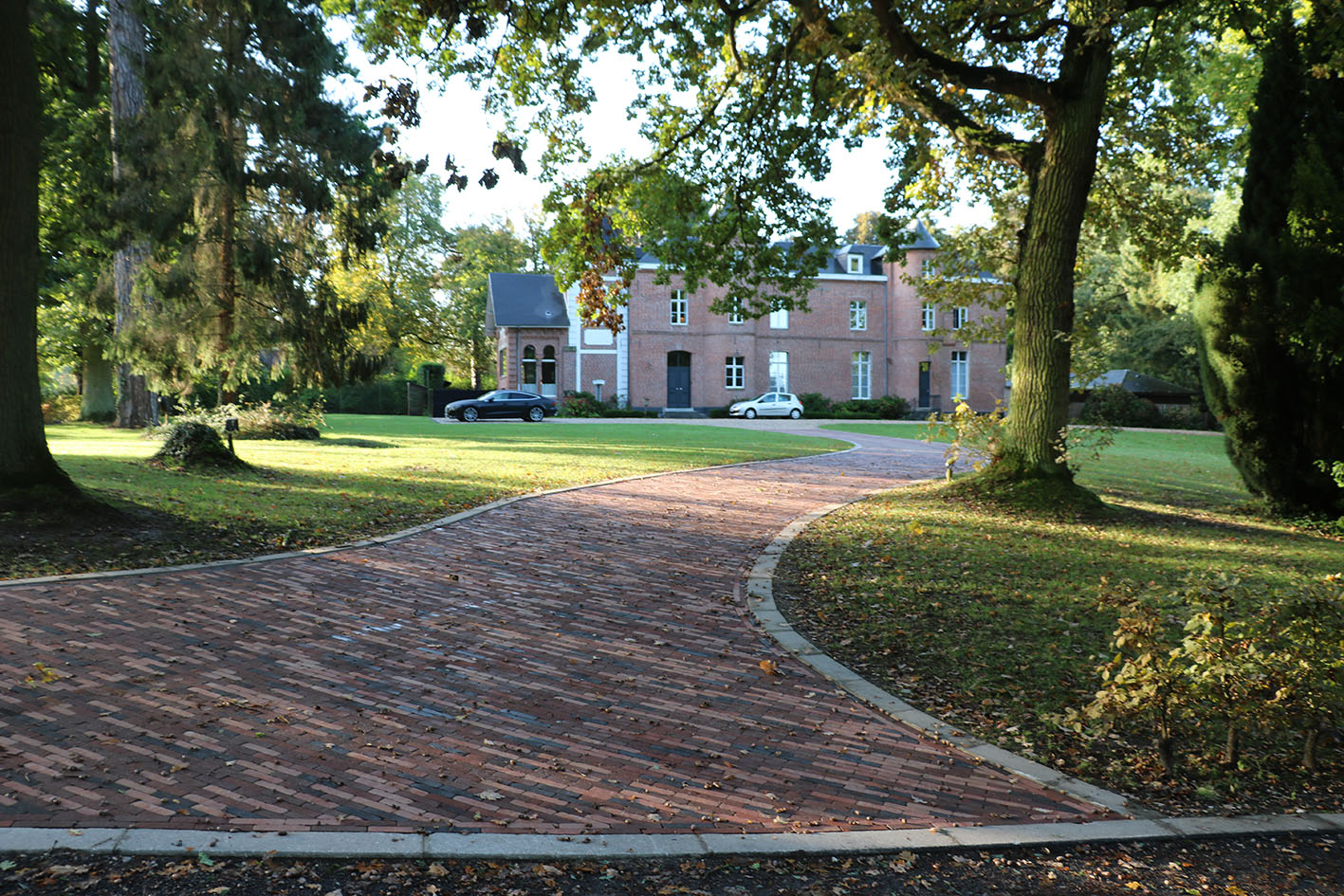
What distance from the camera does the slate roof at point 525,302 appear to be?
45594 millimetres

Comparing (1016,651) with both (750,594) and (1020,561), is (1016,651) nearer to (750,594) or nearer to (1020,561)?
(750,594)

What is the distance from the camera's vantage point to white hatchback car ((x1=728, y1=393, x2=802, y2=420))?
44406mm

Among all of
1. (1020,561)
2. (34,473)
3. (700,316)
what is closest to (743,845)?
(1020,561)

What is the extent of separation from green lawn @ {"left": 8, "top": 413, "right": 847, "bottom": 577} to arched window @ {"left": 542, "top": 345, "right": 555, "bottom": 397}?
62.3 feet

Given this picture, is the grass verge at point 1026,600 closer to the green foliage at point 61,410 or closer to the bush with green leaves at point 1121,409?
the bush with green leaves at point 1121,409

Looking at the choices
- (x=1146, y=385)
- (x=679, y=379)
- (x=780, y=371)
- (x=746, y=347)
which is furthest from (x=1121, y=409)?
(x=679, y=379)

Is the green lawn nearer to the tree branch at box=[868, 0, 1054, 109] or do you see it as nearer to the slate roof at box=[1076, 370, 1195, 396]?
the tree branch at box=[868, 0, 1054, 109]

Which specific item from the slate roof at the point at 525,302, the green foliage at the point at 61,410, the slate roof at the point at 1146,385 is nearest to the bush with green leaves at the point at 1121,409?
the slate roof at the point at 1146,385

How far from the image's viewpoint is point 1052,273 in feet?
39.1

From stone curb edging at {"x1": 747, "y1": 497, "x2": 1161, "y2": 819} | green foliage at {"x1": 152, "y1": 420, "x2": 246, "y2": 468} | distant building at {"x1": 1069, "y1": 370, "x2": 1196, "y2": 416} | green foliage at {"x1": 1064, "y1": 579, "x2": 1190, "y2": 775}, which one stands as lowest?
stone curb edging at {"x1": 747, "y1": 497, "x2": 1161, "y2": 819}

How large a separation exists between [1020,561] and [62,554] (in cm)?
842

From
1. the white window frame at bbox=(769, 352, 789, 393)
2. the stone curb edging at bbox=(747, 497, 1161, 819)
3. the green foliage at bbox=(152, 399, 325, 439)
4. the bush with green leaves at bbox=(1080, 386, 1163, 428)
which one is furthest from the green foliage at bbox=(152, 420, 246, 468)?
the bush with green leaves at bbox=(1080, 386, 1163, 428)

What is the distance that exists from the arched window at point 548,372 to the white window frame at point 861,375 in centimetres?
1555

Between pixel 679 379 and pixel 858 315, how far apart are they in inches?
403
